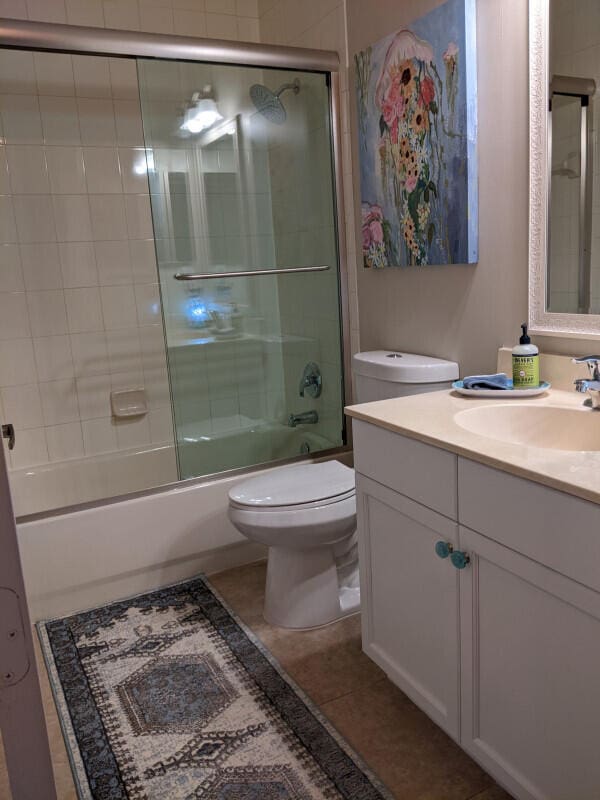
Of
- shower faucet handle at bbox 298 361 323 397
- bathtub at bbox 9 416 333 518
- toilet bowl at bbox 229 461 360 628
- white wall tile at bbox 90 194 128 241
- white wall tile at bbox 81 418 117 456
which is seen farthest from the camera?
white wall tile at bbox 81 418 117 456

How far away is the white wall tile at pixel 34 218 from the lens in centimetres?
278

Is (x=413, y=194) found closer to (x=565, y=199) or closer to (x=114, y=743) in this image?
(x=565, y=199)

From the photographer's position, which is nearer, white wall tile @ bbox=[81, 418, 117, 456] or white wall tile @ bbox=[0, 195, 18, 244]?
white wall tile @ bbox=[0, 195, 18, 244]

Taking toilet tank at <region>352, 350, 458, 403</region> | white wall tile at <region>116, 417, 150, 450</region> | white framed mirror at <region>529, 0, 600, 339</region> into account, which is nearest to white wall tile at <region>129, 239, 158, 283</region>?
white wall tile at <region>116, 417, 150, 450</region>

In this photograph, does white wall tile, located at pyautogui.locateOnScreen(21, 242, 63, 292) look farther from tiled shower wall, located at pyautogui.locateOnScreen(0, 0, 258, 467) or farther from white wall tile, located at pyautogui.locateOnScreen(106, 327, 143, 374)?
white wall tile, located at pyautogui.locateOnScreen(106, 327, 143, 374)

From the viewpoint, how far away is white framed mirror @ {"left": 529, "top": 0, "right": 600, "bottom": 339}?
156 centimetres

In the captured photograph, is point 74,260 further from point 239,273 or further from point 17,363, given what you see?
point 239,273

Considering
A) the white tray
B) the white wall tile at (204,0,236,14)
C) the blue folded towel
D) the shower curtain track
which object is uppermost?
the white wall tile at (204,0,236,14)

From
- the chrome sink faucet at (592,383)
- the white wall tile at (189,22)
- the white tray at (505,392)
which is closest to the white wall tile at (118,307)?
the white wall tile at (189,22)

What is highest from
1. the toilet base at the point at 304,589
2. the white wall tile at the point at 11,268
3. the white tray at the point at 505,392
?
the white wall tile at the point at 11,268

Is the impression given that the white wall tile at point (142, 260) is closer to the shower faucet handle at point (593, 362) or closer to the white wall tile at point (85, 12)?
the white wall tile at point (85, 12)

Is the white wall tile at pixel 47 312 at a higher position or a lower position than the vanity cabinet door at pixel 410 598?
higher

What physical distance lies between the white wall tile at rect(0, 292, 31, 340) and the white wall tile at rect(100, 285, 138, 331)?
12.9 inches

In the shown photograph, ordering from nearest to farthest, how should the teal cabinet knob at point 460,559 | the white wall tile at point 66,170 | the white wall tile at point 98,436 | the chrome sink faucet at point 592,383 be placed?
the teal cabinet knob at point 460,559, the chrome sink faucet at point 592,383, the white wall tile at point 66,170, the white wall tile at point 98,436
